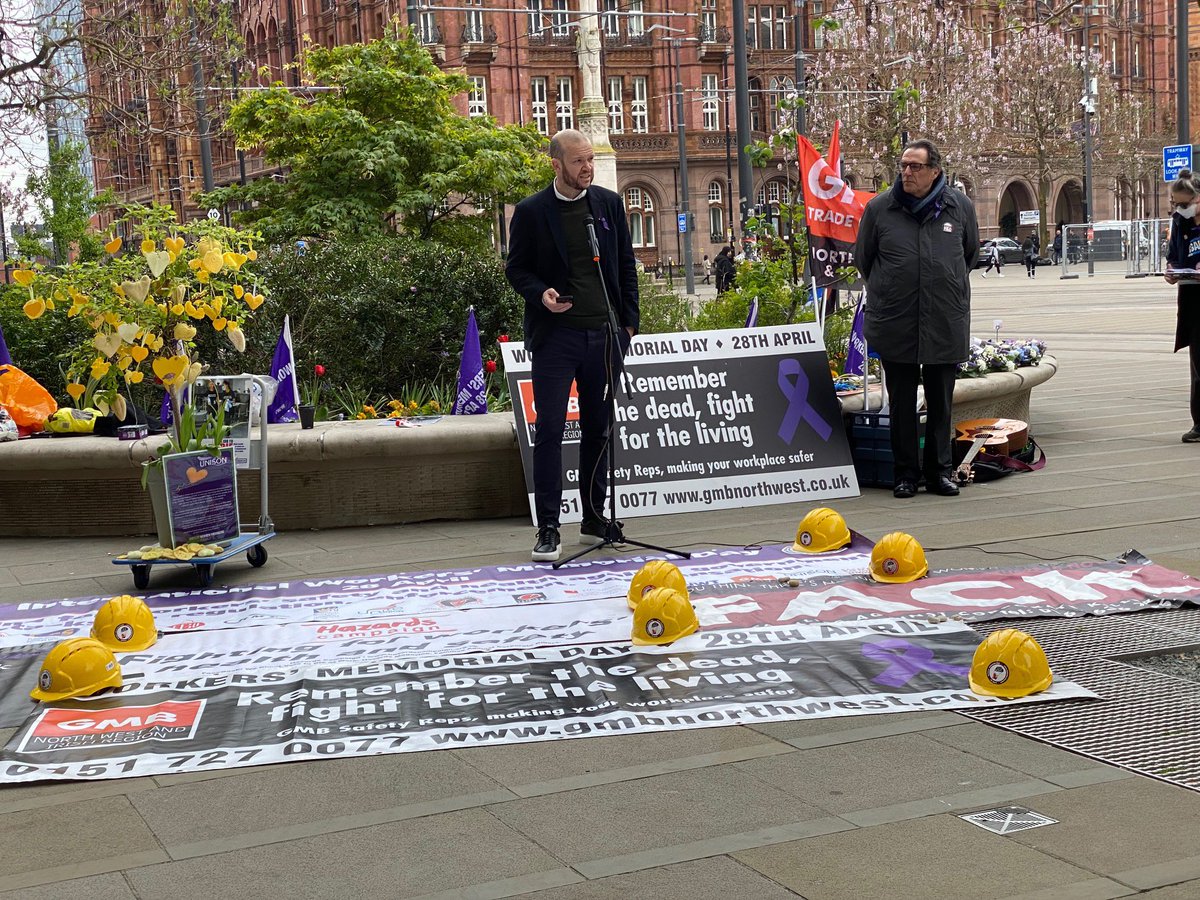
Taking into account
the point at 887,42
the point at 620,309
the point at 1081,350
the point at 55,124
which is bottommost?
the point at 1081,350

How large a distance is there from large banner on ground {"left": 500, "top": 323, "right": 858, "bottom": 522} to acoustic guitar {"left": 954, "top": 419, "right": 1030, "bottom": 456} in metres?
1.02

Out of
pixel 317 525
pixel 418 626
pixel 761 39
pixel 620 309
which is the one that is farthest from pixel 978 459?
pixel 761 39

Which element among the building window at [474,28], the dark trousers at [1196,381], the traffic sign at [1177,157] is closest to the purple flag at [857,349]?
the dark trousers at [1196,381]

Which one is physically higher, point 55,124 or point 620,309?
point 55,124

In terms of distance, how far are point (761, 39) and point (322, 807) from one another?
8564cm

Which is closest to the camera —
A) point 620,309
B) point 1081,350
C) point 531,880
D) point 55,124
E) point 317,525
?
point 531,880

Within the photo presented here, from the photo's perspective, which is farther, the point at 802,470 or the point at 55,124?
the point at 55,124

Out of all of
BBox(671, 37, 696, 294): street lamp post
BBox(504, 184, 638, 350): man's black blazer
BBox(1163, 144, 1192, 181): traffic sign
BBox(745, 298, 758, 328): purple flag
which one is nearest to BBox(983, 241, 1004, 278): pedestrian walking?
BBox(671, 37, 696, 294): street lamp post

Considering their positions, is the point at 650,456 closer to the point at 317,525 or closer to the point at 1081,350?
the point at 317,525

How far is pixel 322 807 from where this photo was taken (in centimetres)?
424

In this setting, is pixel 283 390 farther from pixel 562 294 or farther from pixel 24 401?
pixel 562 294

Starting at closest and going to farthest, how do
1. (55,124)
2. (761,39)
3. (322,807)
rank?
1. (322,807)
2. (55,124)
3. (761,39)

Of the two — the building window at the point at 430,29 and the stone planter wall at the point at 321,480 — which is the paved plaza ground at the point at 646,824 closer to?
the stone planter wall at the point at 321,480

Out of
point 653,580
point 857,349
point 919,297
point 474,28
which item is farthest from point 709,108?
point 653,580
